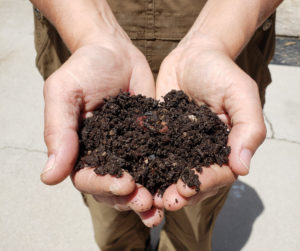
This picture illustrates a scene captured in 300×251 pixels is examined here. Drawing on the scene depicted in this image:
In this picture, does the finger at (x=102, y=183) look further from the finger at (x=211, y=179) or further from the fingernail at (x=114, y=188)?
the finger at (x=211, y=179)

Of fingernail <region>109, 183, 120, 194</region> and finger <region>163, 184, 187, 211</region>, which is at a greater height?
fingernail <region>109, 183, 120, 194</region>

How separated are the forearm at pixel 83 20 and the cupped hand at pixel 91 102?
0.08m

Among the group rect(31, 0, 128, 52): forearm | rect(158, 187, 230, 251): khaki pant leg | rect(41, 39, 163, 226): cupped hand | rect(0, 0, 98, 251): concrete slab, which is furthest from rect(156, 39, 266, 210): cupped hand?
rect(0, 0, 98, 251): concrete slab

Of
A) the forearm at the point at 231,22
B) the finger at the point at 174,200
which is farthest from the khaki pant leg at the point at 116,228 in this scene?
the forearm at the point at 231,22

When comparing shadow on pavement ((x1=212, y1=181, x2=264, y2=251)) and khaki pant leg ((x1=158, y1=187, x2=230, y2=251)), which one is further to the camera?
shadow on pavement ((x1=212, y1=181, x2=264, y2=251))

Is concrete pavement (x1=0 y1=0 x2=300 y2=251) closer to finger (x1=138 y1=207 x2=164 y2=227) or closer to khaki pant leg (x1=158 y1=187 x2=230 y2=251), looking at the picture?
khaki pant leg (x1=158 y1=187 x2=230 y2=251)

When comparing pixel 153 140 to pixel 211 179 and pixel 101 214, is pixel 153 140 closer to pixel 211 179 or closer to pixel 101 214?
pixel 211 179

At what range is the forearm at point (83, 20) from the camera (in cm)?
143

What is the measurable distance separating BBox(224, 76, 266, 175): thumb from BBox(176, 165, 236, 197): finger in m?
0.03

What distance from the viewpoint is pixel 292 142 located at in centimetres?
256

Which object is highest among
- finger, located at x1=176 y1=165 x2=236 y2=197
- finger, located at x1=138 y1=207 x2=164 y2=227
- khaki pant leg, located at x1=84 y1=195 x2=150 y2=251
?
finger, located at x1=176 y1=165 x2=236 y2=197

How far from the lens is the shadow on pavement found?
197cm

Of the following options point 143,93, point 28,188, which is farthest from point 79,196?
point 143,93

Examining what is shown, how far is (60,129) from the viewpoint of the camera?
107cm
